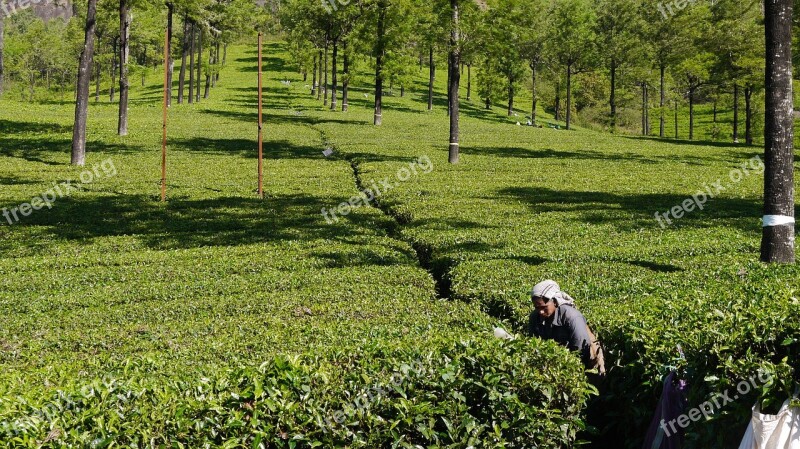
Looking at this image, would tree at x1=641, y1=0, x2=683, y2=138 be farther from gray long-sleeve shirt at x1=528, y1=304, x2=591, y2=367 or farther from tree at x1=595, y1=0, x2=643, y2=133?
gray long-sleeve shirt at x1=528, y1=304, x2=591, y2=367

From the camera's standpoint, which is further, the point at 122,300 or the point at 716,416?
the point at 122,300

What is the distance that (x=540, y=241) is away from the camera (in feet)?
60.2

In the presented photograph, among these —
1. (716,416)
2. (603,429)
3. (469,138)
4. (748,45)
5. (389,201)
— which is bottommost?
(603,429)

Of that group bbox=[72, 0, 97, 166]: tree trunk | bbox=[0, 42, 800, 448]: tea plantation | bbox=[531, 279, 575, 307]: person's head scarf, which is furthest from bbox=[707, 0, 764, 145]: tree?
bbox=[531, 279, 575, 307]: person's head scarf

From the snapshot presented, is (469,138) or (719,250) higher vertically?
(469,138)

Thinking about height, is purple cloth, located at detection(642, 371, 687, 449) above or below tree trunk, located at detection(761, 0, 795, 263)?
below

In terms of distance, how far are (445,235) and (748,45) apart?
46.4 metres

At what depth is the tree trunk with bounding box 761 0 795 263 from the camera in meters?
14.3

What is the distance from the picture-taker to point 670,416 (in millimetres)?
7305

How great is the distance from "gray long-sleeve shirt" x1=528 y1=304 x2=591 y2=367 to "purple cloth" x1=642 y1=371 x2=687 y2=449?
136 cm

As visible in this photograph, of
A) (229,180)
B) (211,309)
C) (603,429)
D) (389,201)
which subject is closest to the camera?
(603,429)

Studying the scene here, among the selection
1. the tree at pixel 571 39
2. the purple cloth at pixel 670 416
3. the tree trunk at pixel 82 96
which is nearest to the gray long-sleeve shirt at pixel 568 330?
the purple cloth at pixel 670 416

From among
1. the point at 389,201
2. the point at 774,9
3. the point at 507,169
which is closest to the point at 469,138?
the point at 507,169

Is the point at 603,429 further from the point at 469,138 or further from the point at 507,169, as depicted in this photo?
the point at 469,138
